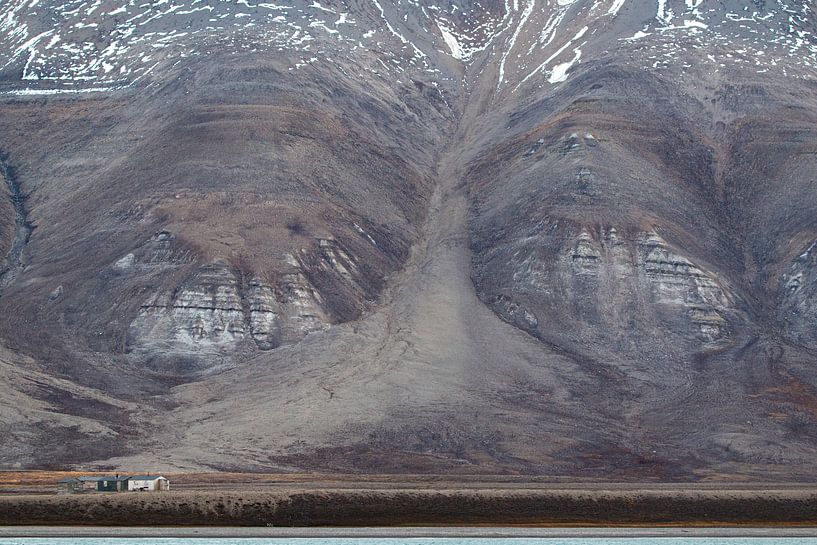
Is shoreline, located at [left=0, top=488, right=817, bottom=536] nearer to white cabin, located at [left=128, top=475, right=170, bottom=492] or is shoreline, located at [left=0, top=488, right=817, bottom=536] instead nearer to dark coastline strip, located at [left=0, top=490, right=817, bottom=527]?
dark coastline strip, located at [left=0, top=490, right=817, bottom=527]

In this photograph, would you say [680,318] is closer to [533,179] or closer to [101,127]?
[533,179]

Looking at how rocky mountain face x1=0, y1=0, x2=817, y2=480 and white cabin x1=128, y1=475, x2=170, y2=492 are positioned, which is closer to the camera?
white cabin x1=128, y1=475, x2=170, y2=492

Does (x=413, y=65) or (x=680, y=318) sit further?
(x=413, y=65)

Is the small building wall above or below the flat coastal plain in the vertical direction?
above

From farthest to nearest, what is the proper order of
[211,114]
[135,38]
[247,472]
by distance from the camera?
[135,38]
[211,114]
[247,472]

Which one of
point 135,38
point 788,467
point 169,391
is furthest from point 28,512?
point 135,38

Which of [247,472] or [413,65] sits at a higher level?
[413,65]

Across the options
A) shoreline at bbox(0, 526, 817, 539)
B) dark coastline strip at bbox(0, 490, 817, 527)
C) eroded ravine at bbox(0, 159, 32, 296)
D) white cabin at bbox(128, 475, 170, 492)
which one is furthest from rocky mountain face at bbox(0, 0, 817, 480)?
shoreline at bbox(0, 526, 817, 539)
